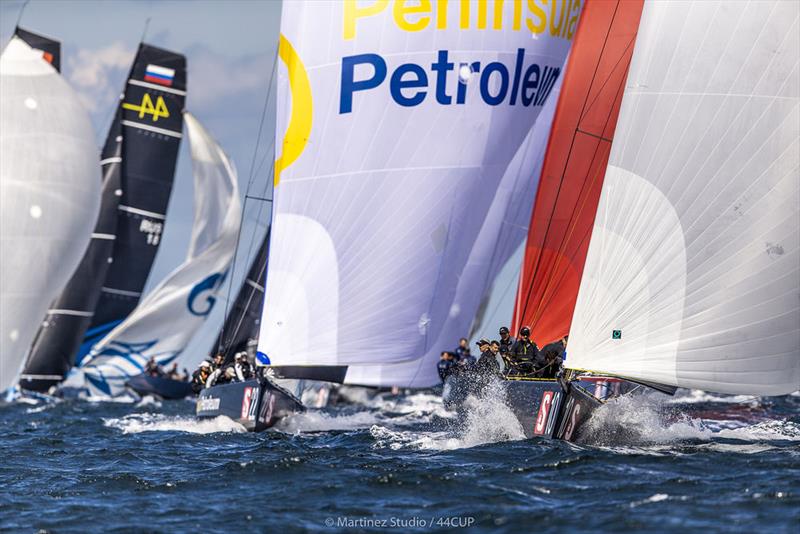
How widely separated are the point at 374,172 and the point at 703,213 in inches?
224

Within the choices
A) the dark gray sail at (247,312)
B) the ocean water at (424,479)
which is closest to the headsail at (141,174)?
the dark gray sail at (247,312)

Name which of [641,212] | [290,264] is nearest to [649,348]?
[641,212]

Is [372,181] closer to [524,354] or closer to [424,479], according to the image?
[524,354]

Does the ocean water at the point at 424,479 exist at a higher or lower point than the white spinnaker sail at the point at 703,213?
lower

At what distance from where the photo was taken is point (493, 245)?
19.0 metres

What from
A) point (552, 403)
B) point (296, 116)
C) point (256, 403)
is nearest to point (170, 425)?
point (256, 403)

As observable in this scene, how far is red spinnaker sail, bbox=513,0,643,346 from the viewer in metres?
18.0

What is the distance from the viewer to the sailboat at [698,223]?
12.2 metres

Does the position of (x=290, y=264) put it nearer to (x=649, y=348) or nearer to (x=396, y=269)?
(x=396, y=269)

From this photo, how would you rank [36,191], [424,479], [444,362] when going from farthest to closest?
[36,191] → [444,362] → [424,479]

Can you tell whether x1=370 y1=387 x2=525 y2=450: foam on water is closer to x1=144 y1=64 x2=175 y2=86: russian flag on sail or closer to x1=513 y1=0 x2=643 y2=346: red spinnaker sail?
x1=513 y1=0 x2=643 y2=346: red spinnaker sail

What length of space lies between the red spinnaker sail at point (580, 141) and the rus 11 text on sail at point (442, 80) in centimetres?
76

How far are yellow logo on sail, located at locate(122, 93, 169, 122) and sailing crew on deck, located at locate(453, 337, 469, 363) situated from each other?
1934 centimetres

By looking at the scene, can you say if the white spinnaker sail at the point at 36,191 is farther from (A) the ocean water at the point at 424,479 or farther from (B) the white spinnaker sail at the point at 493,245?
(B) the white spinnaker sail at the point at 493,245
